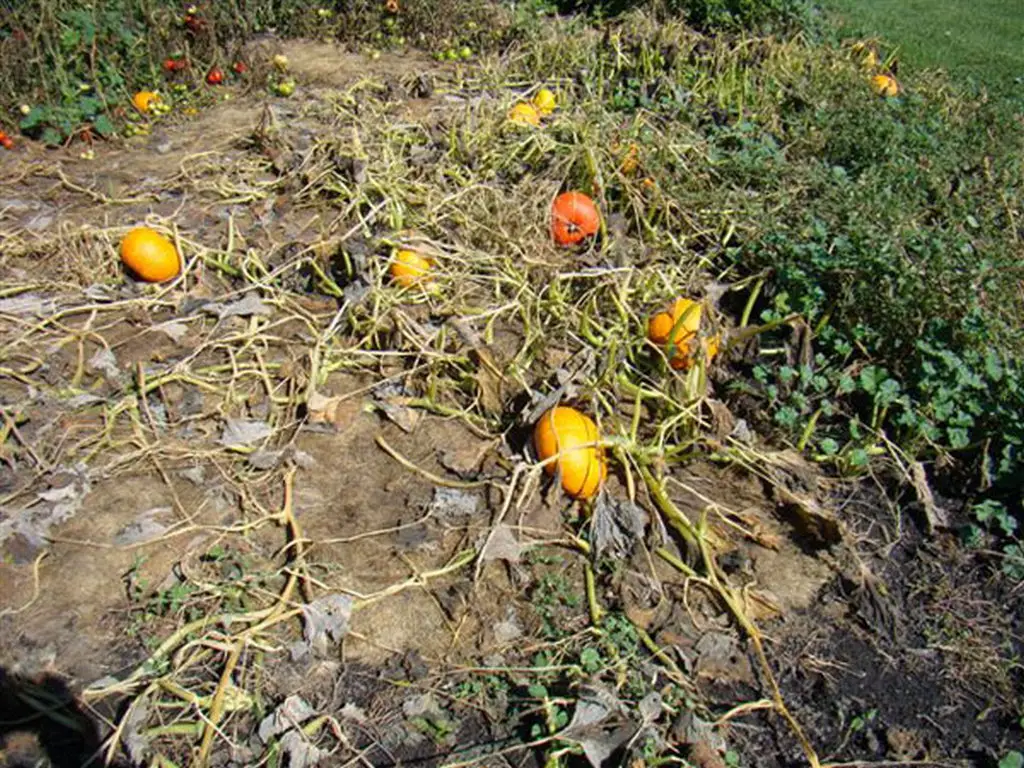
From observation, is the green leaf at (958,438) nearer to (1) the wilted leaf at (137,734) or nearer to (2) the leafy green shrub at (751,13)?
(1) the wilted leaf at (137,734)

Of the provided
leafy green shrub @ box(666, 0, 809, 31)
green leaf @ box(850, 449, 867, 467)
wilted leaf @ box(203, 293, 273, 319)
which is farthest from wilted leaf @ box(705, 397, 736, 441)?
leafy green shrub @ box(666, 0, 809, 31)

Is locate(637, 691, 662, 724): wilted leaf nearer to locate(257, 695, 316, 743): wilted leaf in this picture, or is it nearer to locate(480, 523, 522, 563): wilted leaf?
locate(480, 523, 522, 563): wilted leaf

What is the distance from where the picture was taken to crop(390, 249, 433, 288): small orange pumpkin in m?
3.96

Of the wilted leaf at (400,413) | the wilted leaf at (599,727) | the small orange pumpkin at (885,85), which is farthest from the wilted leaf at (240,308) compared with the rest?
the small orange pumpkin at (885,85)

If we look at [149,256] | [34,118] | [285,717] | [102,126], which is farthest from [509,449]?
[34,118]

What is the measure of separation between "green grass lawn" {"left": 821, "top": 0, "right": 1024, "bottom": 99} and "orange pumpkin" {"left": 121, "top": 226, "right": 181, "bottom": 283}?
5473 mm

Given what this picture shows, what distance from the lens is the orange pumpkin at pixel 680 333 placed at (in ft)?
11.7

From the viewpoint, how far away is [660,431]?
131 inches

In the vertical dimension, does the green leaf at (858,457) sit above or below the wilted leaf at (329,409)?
above

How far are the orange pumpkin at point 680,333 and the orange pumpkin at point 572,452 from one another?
1.94 ft

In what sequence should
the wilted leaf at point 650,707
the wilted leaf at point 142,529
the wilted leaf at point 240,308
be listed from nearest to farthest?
the wilted leaf at point 650,707
the wilted leaf at point 142,529
the wilted leaf at point 240,308


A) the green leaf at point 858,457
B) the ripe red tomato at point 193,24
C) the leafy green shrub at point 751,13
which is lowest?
the green leaf at point 858,457

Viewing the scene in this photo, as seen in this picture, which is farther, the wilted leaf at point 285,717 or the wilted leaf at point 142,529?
the wilted leaf at point 142,529

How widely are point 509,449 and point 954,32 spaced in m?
7.05
